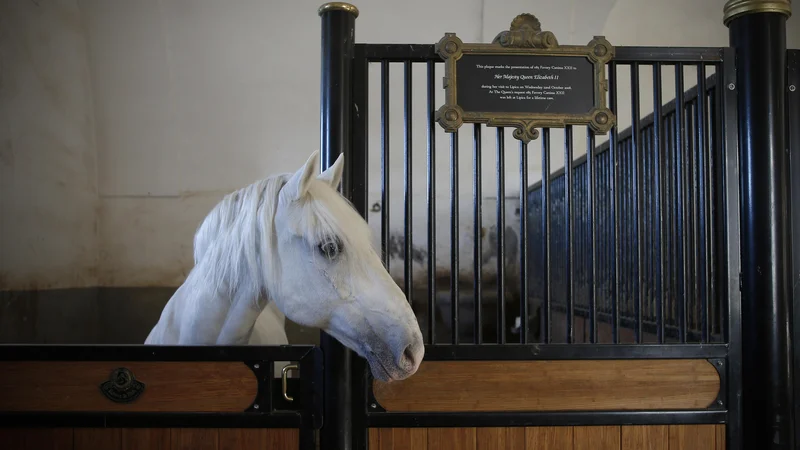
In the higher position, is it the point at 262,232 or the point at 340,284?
the point at 262,232

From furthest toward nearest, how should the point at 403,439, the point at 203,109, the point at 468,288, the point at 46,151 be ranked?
the point at 468,288
the point at 203,109
the point at 46,151
the point at 403,439

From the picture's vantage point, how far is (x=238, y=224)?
1.26 meters

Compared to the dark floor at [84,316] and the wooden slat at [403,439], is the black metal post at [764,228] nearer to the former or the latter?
the wooden slat at [403,439]

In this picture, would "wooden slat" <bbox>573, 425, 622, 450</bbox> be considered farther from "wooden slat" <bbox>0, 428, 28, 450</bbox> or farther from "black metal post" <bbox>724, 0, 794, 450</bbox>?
"wooden slat" <bbox>0, 428, 28, 450</bbox>

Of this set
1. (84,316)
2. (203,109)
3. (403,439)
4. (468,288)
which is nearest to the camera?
(403,439)

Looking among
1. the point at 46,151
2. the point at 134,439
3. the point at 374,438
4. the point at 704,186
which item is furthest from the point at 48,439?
the point at 46,151

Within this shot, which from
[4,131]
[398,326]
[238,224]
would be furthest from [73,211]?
[398,326]

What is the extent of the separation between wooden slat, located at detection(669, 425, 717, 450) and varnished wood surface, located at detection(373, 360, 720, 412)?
2.1 inches

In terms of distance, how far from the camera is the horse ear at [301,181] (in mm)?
1154

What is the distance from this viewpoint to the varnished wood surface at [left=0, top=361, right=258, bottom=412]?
1.24 metres

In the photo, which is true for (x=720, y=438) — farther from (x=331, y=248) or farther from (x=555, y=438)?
(x=331, y=248)

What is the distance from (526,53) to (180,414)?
1212mm

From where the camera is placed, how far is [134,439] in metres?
1.25

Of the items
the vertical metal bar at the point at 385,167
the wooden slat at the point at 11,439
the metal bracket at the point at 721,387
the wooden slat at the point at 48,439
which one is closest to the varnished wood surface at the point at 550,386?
the metal bracket at the point at 721,387
